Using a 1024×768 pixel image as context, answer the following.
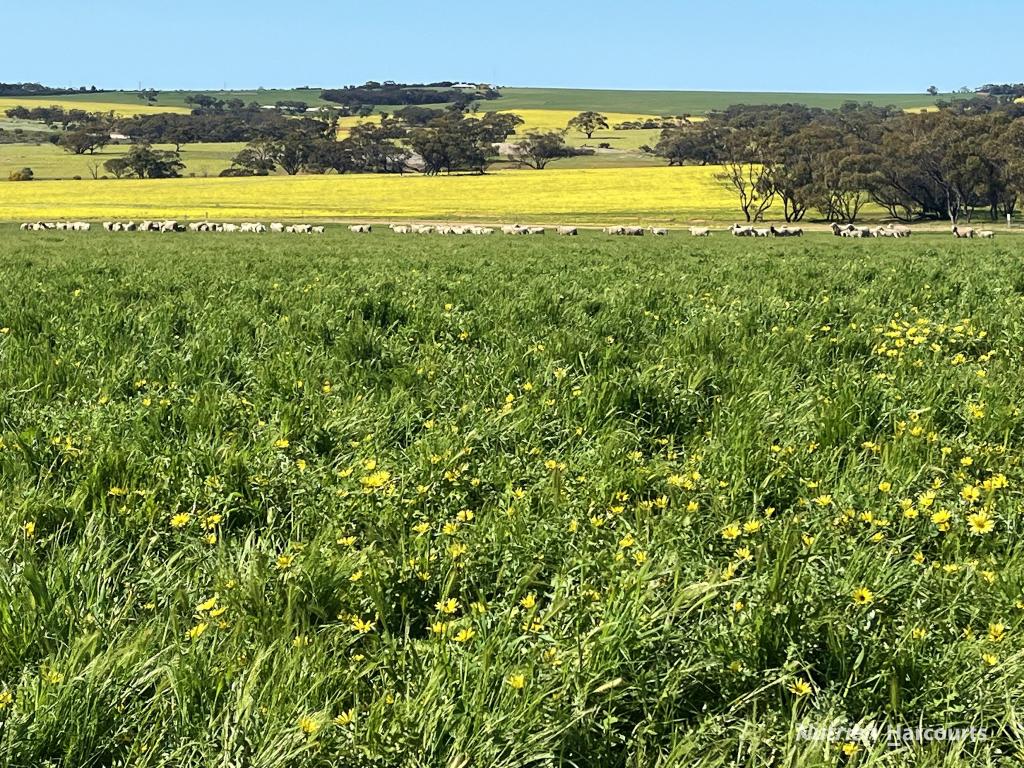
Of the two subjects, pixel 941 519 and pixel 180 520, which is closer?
pixel 941 519

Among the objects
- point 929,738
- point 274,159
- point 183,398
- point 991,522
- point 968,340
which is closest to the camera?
point 929,738

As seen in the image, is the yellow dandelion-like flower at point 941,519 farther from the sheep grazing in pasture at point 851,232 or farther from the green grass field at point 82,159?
the green grass field at point 82,159

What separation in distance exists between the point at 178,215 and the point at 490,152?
79.8 m

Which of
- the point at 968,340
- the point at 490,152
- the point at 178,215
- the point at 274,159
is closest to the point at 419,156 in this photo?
the point at 490,152

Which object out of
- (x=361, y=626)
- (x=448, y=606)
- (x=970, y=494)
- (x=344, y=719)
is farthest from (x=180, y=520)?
(x=970, y=494)

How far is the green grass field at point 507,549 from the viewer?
8.30 ft

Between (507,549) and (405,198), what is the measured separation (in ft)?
274

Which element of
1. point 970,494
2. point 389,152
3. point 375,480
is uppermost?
point 389,152

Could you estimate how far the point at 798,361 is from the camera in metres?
6.79

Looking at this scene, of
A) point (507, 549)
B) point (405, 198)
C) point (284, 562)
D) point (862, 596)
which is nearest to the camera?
point (862, 596)

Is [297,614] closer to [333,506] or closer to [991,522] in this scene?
[333,506]

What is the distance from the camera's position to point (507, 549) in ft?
11.7

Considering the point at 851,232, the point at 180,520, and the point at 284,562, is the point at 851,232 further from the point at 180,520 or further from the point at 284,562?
the point at 284,562

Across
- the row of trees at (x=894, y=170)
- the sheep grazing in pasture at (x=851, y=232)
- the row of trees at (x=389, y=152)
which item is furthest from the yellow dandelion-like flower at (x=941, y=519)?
the row of trees at (x=389, y=152)
